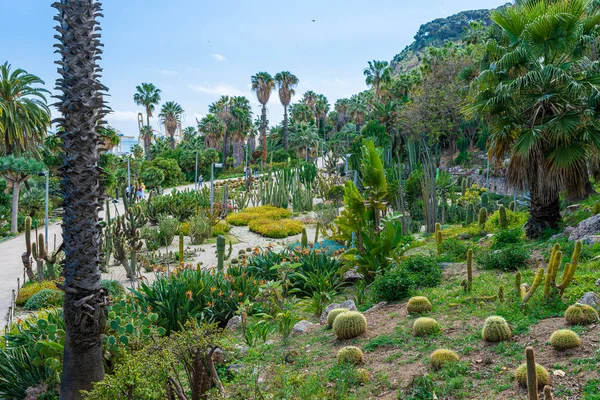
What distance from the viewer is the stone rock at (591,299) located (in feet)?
20.3

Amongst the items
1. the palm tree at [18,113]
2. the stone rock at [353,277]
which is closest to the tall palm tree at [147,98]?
the palm tree at [18,113]

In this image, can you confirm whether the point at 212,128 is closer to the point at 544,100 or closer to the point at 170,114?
the point at 170,114

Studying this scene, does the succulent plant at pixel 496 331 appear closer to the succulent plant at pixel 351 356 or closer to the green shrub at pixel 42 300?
the succulent plant at pixel 351 356

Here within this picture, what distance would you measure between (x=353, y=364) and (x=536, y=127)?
7.16 meters

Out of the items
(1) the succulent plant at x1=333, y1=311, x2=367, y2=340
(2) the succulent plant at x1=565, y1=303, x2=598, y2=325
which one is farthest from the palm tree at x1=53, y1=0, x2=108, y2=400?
(2) the succulent plant at x1=565, y1=303, x2=598, y2=325

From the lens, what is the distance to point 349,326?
6953mm

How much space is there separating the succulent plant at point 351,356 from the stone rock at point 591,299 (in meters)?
2.81

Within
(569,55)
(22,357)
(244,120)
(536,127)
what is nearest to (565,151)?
(536,127)

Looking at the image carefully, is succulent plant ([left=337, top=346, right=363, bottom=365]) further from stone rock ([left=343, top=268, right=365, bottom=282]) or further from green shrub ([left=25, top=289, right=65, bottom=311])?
green shrub ([left=25, top=289, right=65, bottom=311])

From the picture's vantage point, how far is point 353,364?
19.6ft

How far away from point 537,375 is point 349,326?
2758 mm

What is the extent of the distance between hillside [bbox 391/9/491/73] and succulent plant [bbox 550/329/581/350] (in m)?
126

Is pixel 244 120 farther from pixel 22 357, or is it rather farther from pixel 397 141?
pixel 22 357

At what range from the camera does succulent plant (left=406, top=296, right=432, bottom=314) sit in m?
7.48
